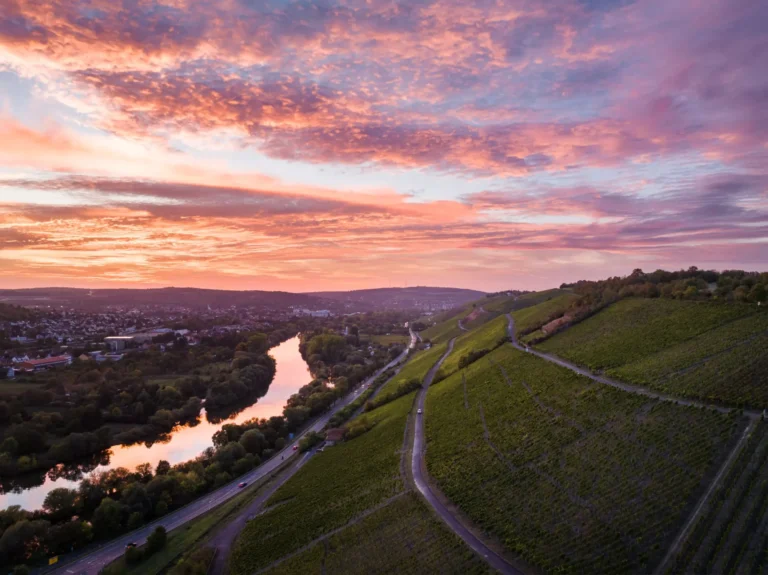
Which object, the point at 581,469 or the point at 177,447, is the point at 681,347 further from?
the point at 177,447

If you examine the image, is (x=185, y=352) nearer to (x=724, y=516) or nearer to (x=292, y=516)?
(x=292, y=516)

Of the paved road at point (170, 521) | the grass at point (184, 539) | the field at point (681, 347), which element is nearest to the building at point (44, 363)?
the paved road at point (170, 521)

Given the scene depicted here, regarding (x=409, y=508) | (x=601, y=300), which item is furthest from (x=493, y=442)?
(x=601, y=300)

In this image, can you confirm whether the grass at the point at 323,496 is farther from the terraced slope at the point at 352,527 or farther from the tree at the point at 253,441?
the tree at the point at 253,441

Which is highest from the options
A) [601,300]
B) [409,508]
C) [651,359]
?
[601,300]

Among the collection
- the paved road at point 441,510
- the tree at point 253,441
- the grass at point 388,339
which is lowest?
the tree at point 253,441

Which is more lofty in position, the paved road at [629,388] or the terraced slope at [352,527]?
the paved road at [629,388]
